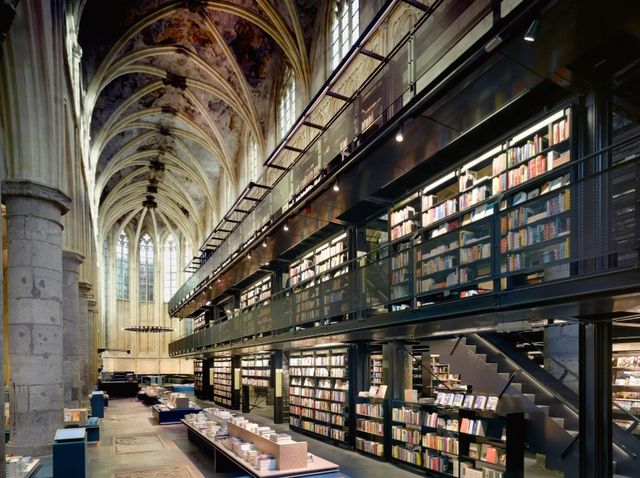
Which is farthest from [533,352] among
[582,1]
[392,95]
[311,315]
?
[582,1]

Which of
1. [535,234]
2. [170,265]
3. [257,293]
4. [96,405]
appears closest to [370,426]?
[535,234]

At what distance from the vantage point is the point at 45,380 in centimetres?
739

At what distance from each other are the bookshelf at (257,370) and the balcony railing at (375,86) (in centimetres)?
443

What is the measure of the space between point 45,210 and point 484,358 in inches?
281

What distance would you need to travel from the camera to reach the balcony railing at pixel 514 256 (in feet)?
14.2

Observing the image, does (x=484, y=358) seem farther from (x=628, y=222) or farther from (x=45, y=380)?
(x=45, y=380)

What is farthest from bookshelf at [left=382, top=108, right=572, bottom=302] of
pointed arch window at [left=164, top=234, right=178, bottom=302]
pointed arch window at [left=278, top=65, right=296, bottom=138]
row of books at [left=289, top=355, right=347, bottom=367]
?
pointed arch window at [left=164, top=234, right=178, bottom=302]

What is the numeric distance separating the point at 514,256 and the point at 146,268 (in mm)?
37995

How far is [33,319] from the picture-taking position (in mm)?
7293

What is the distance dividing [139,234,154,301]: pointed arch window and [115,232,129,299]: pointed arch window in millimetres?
1129

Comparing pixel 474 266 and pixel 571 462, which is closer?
pixel 474 266

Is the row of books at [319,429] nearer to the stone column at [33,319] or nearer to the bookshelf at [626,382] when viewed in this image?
the bookshelf at [626,382]

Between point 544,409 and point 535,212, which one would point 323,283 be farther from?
point 535,212

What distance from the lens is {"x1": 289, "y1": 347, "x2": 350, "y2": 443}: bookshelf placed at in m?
11.1
